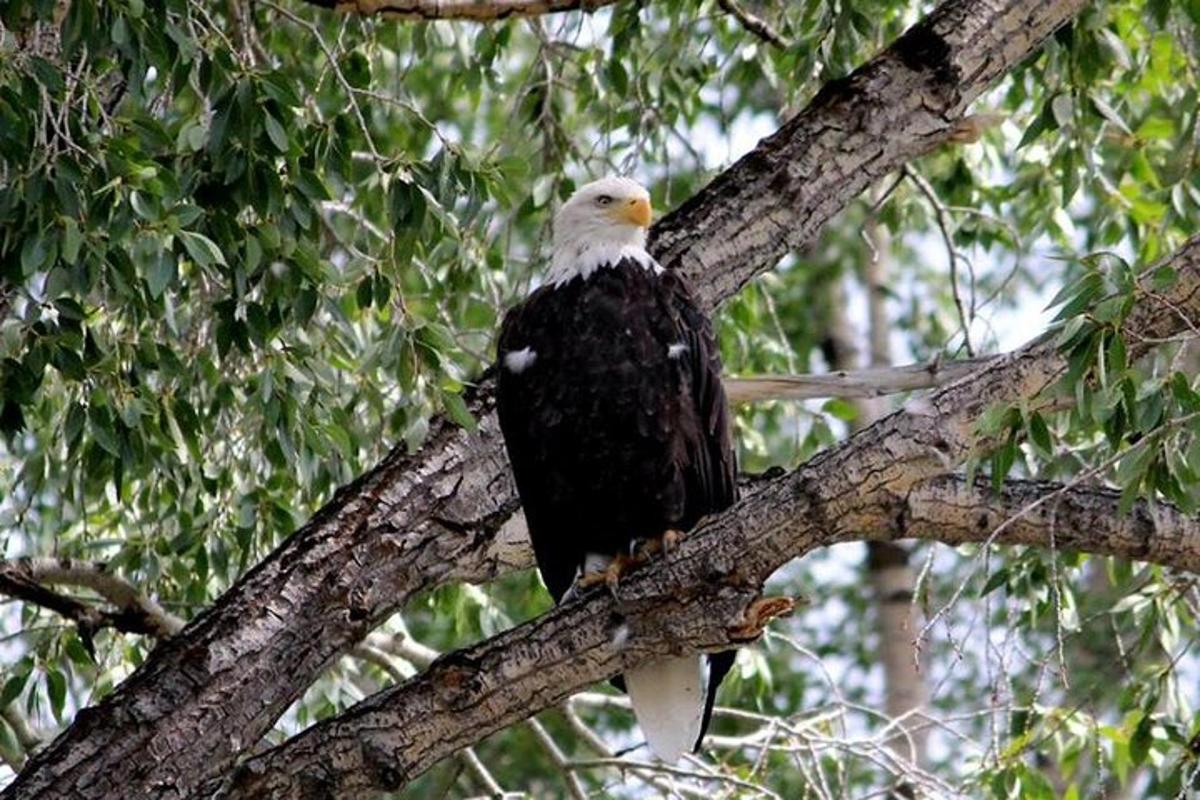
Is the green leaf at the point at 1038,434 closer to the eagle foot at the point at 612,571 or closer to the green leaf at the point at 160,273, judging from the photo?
the eagle foot at the point at 612,571

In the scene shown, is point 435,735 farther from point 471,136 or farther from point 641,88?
point 471,136

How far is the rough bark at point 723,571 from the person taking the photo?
135 inches

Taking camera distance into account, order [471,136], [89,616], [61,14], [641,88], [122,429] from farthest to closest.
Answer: [471,136]
[641,88]
[89,616]
[61,14]
[122,429]

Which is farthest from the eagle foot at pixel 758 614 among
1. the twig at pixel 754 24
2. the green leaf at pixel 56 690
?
the twig at pixel 754 24

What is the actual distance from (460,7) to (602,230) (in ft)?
1.87

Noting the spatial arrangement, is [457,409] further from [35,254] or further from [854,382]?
[854,382]

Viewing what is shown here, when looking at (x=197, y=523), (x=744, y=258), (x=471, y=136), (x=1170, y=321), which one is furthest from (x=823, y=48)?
(x=471, y=136)

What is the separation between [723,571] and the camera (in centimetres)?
348

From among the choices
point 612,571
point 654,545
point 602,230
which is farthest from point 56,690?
point 602,230

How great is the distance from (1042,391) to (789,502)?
1.44 feet

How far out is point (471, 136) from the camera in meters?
10.4

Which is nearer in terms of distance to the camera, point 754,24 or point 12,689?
point 12,689

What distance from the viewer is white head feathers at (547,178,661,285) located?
4.65 m

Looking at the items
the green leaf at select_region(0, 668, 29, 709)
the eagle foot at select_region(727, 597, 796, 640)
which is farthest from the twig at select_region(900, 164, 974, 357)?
the green leaf at select_region(0, 668, 29, 709)
